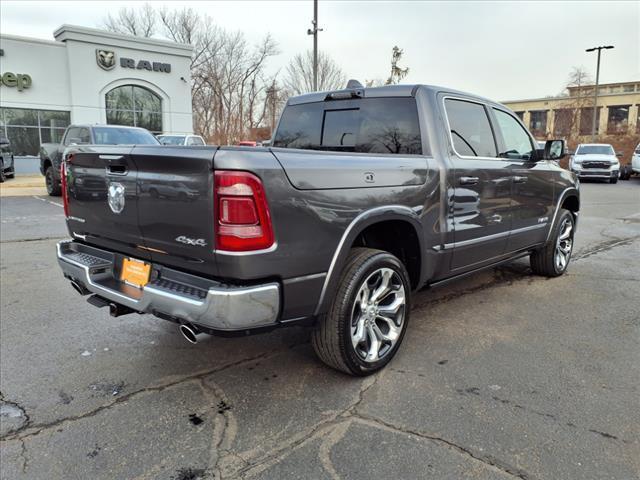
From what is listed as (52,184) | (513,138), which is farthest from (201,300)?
(52,184)

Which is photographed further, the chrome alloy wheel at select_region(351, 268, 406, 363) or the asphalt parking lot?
the chrome alloy wheel at select_region(351, 268, 406, 363)

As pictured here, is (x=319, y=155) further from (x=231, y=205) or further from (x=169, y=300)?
(x=169, y=300)

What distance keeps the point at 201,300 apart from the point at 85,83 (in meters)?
23.7

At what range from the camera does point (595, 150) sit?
2286 centimetres

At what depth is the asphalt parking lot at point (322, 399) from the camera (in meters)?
2.33

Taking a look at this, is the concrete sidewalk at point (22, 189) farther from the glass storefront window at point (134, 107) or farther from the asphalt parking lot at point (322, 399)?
the asphalt parking lot at point (322, 399)

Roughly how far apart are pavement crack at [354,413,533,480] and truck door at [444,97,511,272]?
1.55 metres

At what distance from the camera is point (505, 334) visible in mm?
3912

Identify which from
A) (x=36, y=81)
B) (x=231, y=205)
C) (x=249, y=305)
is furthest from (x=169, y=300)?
(x=36, y=81)

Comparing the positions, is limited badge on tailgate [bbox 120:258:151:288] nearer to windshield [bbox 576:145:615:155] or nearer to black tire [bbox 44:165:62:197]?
black tire [bbox 44:165:62:197]

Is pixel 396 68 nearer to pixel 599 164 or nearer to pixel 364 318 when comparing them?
pixel 599 164

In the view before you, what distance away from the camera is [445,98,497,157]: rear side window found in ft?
12.6

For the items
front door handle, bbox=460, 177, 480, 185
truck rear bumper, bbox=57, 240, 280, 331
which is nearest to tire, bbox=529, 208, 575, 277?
front door handle, bbox=460, 177, 480, 185

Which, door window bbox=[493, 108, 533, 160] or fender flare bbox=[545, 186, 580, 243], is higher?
door window bbox=[493, 108, 533, 160]
